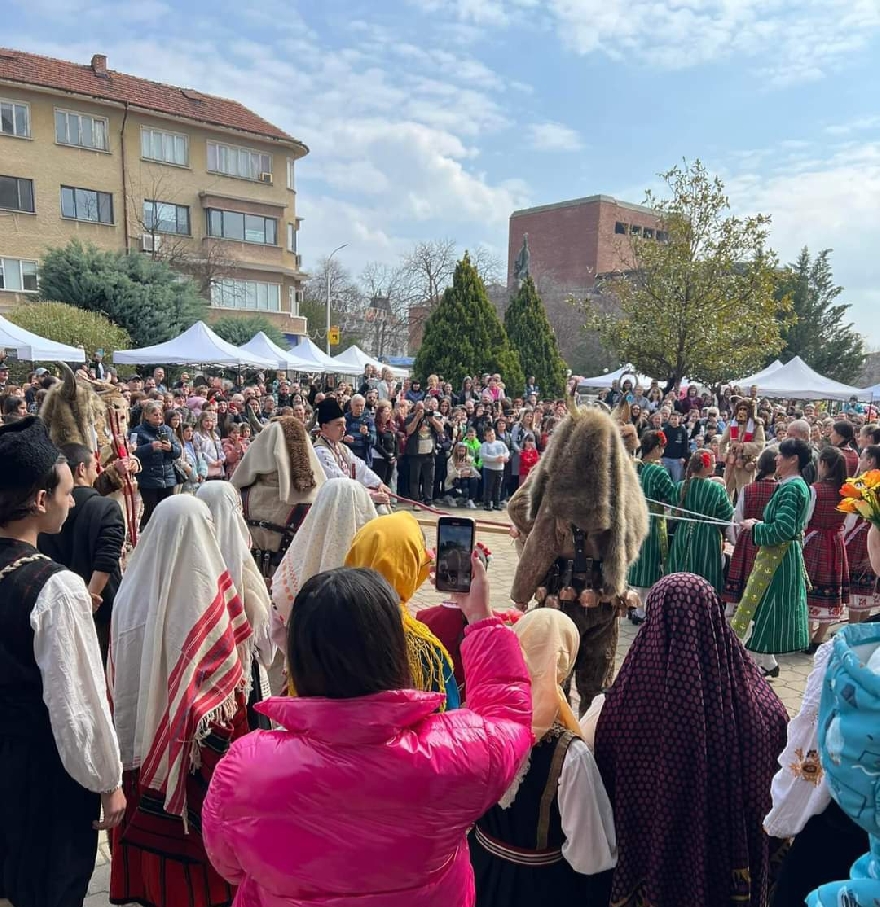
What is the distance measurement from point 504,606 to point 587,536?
3.55 metres

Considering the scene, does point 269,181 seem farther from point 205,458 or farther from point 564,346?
point 205,458

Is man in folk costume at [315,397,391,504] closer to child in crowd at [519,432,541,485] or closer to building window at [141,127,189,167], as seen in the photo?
child in crowd at [519,432,541,485]

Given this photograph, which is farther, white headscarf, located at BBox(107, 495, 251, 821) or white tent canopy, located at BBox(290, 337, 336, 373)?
white tent canopy, located at BBox(290, 337, 336, 373)

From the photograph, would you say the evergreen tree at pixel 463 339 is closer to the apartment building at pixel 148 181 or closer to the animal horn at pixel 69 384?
the apartment building at pixel 148 181

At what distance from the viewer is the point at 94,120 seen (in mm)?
32750

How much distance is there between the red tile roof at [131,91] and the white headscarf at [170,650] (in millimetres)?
36405

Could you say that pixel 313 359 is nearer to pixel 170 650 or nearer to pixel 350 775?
pixel 170 650

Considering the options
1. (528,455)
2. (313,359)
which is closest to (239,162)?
(313,359)

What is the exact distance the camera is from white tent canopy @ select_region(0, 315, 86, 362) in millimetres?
14352

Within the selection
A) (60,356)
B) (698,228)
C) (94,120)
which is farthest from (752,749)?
(94,120)

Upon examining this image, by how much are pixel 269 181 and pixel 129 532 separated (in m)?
36.1

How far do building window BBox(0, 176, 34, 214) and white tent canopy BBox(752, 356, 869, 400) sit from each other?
104 ft

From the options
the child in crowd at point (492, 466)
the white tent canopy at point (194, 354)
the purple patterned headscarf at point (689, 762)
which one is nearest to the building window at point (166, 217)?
the white tent canopy at point (194, 354)

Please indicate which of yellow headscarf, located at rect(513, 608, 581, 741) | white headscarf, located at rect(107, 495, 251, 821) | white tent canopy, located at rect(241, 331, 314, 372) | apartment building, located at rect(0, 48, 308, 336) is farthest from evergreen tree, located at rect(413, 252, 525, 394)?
yellow headscarf, located at rect(513, 608, 581, 741)
